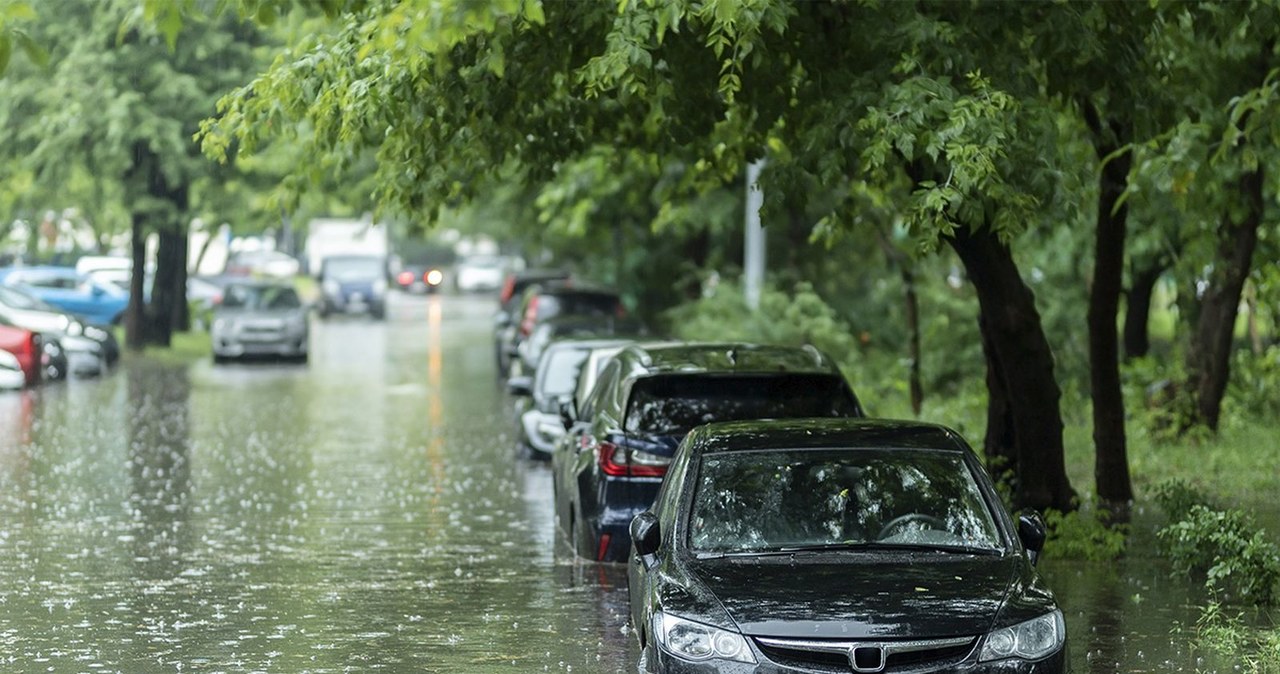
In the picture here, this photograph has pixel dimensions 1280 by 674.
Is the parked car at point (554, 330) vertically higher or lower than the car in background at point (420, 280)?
higher

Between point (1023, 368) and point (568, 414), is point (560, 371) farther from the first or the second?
point (1023, 368)

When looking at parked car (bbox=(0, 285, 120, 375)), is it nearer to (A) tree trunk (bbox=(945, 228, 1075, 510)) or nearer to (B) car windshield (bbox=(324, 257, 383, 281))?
(A) tree trunk (bbox=(945, 228, 1075, 510))

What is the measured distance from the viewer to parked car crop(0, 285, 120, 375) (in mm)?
35406

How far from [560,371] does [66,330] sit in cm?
1803

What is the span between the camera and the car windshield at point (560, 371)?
20688 millimetres

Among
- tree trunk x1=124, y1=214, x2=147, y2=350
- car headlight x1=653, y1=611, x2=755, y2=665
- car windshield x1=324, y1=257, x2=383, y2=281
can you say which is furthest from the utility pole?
car windshield x1=324, y1=257, x2=383, y2=281

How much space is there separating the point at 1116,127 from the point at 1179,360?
11071mm

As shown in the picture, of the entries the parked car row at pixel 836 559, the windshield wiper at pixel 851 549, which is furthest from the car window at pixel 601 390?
the windshield wiper at pixel 851 549

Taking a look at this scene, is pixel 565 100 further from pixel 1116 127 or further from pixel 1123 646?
pixel 1123 646

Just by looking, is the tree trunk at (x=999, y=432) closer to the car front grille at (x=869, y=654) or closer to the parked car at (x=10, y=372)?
the car front grille at (x=869, y=654)

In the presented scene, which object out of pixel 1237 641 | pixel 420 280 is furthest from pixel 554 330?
pixel 420 280

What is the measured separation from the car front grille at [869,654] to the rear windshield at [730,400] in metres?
4.99

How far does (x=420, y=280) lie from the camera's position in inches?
3915

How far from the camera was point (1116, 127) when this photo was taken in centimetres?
1551
